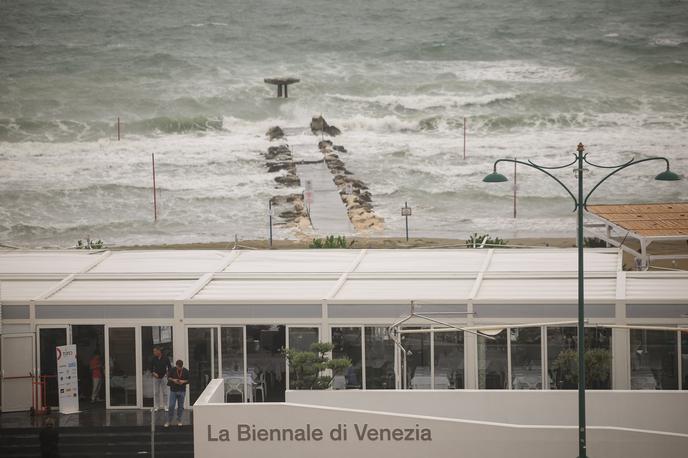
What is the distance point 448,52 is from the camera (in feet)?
285

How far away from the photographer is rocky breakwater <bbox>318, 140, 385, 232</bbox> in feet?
191

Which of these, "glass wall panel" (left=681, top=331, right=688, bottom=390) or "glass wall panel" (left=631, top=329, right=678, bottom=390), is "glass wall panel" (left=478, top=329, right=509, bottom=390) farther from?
"glass wall panel" (left=681, top=331, right=688, bottom=390)

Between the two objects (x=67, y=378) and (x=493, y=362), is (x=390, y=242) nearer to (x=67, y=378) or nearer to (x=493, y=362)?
(x=493, y=362)

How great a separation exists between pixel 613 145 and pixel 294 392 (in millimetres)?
54098

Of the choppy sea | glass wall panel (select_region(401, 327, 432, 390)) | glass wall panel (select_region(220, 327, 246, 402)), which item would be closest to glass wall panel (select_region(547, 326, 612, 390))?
glass wall panel (select_region(401, 327, 432, 390))

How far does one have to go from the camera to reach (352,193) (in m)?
62.4

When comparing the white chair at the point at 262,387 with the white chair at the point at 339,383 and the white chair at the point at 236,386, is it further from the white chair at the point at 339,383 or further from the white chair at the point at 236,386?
the white chair at the point at 339,383

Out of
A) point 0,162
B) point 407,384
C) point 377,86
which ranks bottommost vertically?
point 407,384

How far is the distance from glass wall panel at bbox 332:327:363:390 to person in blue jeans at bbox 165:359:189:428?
9.30ft

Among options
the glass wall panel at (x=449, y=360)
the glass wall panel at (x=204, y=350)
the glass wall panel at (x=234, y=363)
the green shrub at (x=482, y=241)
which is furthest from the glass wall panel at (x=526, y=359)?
the green shrub at (x=482, y=241)

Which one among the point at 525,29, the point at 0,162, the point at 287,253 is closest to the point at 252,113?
the point at 0,162

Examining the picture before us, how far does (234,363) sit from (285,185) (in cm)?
4309

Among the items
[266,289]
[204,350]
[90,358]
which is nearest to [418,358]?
[266,289]

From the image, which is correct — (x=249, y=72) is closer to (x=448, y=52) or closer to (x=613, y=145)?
(x=448, y=52)
